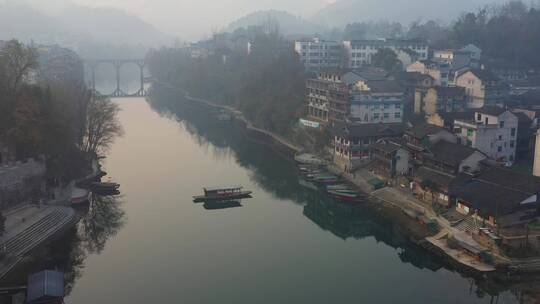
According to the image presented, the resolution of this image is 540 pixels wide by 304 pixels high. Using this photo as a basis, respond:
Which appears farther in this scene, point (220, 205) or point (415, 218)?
point (220, 205)

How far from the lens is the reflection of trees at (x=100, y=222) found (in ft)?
39.7

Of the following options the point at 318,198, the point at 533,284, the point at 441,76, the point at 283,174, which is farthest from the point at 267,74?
the point at 533,284

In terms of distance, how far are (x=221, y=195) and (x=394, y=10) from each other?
137957 mm

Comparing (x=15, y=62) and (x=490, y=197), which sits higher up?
(x=15, y=62)

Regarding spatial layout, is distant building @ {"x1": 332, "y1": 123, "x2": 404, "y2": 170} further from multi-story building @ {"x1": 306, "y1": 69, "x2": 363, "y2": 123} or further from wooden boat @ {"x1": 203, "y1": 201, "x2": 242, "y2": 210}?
wooden boat @ {"x1": 203, "y1": 201, "x2": 242, "y2": 210}

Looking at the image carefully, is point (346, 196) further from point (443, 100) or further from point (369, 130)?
point (443, 100)

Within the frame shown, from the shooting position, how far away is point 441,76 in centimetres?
2397

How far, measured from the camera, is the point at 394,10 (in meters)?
143

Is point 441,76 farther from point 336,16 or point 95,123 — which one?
point 336,16

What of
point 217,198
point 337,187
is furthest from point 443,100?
point 217,198

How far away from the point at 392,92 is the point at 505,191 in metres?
9.86

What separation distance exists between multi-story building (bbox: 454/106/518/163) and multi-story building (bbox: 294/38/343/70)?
17.1 meters

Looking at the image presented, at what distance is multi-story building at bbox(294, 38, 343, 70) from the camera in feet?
106

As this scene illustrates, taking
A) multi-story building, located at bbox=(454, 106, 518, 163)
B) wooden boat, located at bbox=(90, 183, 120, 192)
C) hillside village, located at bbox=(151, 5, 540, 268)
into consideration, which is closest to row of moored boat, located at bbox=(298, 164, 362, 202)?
hillside village, located at bbox=(151, 5, 540, 268)
